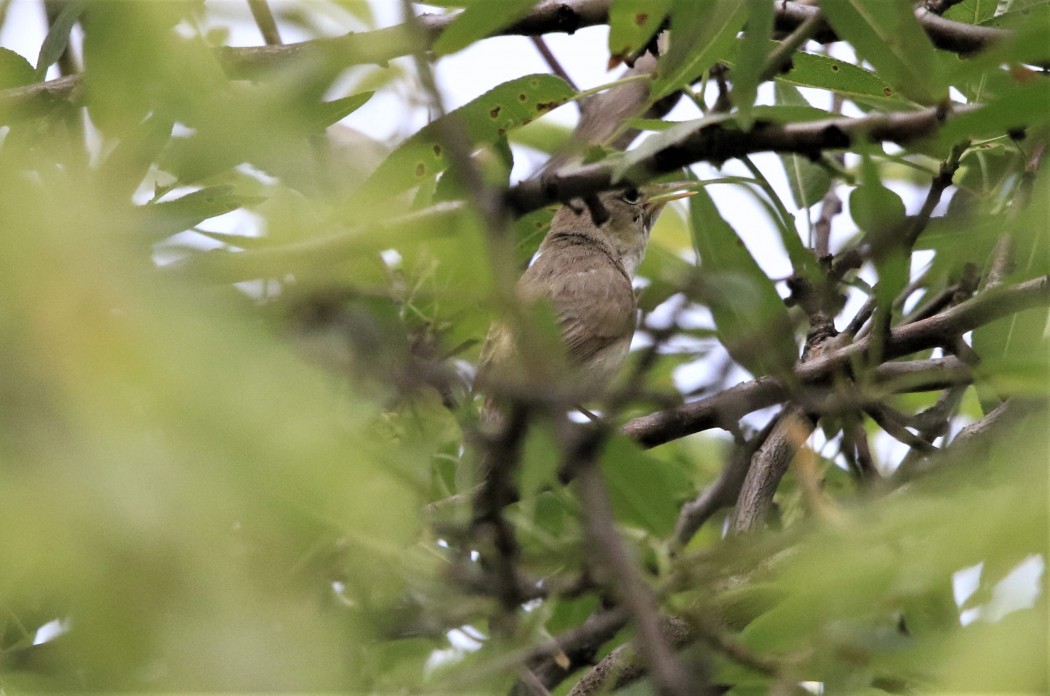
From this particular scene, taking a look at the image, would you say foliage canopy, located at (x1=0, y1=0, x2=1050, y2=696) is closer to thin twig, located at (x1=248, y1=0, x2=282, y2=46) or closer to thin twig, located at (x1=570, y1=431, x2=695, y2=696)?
thin twig, located at (x1=570, y1=431, x2=695, y2=696)

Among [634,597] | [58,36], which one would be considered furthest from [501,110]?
[634,597]

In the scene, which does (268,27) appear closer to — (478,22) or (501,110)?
(501,110)

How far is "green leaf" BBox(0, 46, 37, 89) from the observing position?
8.21 ft

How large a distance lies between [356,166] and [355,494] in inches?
135

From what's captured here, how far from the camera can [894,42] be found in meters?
1.71

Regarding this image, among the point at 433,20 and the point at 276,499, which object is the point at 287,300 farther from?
the point at 433,20

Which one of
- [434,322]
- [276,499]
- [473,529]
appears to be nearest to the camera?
[276,499]

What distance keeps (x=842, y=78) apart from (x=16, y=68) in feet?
6.52

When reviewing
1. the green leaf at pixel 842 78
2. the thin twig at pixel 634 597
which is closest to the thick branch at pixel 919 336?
the green leaf at pixel 842 78

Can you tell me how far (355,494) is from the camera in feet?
2.81

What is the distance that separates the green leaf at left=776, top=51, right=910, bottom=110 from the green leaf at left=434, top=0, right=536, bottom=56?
4.50 ft

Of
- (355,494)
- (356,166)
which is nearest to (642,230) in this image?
(356,166)

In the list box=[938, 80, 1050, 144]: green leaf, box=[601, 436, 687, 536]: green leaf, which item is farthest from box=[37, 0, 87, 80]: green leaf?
box=[938, 80, 1050, 144]: green leaf

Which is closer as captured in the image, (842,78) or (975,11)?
(842,78)
